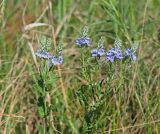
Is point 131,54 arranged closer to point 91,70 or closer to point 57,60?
point 91,70

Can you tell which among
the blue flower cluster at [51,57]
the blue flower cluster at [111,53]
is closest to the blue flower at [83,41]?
the blue flower cluster at [111,53]

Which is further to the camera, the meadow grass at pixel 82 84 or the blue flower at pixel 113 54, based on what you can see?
the meadow grass at pixel 82 84

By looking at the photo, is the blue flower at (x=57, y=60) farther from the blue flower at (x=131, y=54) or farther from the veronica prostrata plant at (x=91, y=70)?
the blue flower at (x=131, y=54)

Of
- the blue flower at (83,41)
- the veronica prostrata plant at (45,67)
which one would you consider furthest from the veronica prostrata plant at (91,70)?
the veronica prostrata plant at (45,67)

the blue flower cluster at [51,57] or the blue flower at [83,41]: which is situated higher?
the blue flower at [83,41]

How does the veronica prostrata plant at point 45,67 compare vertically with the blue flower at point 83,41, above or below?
below

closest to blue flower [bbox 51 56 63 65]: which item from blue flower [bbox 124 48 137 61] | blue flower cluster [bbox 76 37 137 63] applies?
blue flower cluster [bbox 76 37 137 63]

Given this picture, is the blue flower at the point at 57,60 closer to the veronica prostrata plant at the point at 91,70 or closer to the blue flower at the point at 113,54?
the veronica prostrata plant at the point at 91,70

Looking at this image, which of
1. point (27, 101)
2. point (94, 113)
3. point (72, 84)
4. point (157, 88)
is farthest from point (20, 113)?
point (157, 88)

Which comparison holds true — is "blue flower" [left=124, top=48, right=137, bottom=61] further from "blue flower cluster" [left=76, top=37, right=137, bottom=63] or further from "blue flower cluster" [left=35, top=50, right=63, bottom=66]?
"blue flower cluster" [left=35, top=50, right=63, bottom=66]
